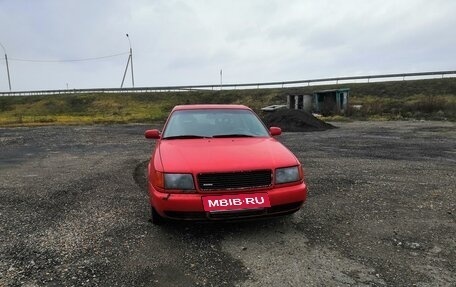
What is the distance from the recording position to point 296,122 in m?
20.8

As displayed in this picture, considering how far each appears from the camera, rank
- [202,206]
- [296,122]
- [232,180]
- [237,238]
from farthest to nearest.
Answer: [296,122] → [237,238] → [232,180] → [202,206]

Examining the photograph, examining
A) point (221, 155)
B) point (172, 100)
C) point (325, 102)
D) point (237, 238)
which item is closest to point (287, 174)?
point (221, 155)

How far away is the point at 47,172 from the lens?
8539 millimetres

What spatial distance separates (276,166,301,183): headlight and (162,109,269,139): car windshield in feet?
4.04

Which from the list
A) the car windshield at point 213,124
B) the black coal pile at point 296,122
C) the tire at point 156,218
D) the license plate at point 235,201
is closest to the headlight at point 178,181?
the license plate at point 235,201

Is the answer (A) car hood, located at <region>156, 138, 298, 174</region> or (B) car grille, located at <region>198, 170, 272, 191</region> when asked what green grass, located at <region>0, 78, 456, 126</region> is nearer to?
(A) car hood, located at <region>156, 138, 298, 174</region>

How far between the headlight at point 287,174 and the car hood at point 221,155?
0.19 ft

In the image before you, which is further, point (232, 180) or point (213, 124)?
point (213, 124)

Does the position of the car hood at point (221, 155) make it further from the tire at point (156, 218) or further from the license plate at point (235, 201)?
the tire at point (156, 218)

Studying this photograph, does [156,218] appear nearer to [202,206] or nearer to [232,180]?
[202,206]

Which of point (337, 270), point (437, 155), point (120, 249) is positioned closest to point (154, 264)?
point (120, 249)

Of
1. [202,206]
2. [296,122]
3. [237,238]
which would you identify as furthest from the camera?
[296,122]

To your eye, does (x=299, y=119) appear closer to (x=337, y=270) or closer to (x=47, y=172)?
(x=47, y=172)

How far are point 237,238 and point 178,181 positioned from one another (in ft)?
3.10
